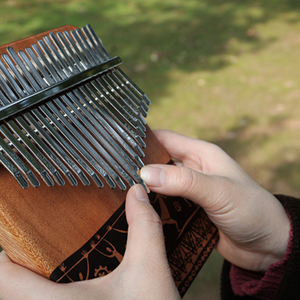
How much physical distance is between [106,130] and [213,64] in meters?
3.80

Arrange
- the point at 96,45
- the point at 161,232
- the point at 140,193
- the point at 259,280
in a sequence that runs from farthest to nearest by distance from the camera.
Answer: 1. the point at 259,280
2. the point at 96,45
3. the point at 140,193
4. the point at 161,232

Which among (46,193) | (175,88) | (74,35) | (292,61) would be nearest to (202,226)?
(46,193)

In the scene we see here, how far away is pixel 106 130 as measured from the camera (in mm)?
1285

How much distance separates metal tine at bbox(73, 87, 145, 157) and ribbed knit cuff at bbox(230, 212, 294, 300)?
0.84 m

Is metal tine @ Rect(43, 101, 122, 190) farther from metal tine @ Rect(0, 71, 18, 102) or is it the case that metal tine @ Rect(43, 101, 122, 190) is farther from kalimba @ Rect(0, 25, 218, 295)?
metal tine @ Rect(0, 71, 18, 102)

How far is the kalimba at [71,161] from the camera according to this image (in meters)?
1.04

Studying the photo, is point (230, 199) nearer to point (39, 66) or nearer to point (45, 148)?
point (45, 148)

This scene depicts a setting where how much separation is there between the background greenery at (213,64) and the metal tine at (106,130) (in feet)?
5.35

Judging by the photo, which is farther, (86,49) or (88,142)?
(86,49)

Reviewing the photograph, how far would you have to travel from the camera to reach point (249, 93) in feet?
13.5

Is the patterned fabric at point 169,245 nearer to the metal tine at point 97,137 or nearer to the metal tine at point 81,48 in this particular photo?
the metal tine at point 97,137

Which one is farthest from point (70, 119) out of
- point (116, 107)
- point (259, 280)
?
point (259, 280)

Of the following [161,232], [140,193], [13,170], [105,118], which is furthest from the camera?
[105,118]

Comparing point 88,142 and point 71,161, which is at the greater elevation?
point 88,142
